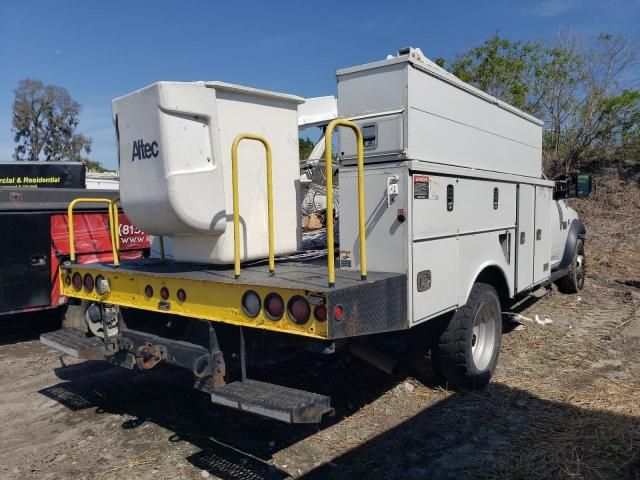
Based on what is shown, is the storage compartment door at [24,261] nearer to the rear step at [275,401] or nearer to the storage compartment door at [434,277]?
the rear step at [275,401]

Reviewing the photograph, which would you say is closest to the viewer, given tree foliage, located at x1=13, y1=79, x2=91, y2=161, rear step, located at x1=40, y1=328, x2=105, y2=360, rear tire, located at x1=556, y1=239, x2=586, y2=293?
rear step, located at x1=40, y1=328, x2=105, y2=360

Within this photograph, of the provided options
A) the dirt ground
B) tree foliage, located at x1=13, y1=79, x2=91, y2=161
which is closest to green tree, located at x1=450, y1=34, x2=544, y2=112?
the dirt ground

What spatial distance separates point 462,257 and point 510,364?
69.8 inches

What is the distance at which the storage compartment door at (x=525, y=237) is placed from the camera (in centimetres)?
525

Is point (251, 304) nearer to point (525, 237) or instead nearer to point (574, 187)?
point (525, 237)

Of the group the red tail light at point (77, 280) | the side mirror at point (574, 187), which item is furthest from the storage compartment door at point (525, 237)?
the red tail light at point (77, 280)

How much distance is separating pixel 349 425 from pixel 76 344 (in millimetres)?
2156

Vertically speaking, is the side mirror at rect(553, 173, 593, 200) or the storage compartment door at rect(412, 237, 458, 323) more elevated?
the side mirror at rect(553, 173, 593, 200)

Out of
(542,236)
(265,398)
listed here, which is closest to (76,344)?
(265,398)

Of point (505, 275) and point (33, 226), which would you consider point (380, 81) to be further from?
point (33, 226)

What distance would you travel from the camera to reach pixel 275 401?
293 cm

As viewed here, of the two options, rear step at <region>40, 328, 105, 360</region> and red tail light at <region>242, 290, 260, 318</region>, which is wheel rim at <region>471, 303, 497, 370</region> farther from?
rear step at <region>40, 328, 105, 360</region>

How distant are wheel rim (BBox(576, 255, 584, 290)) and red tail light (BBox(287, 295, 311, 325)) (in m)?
6.89

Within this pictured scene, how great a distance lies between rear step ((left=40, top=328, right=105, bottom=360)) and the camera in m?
3.94
